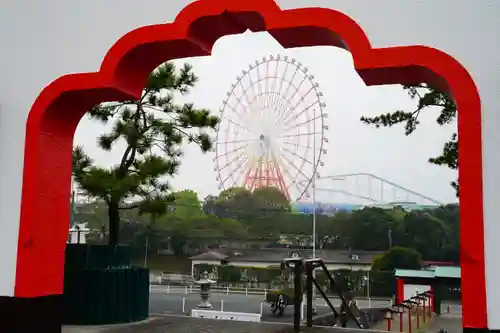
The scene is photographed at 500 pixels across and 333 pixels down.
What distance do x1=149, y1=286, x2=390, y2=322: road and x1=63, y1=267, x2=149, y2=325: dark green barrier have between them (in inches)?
184

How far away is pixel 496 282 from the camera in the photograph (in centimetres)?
281

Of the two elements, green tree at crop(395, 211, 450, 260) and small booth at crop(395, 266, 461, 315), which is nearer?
small booth at crop(395, 266, 461, 315)

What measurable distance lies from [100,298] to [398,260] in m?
12.4

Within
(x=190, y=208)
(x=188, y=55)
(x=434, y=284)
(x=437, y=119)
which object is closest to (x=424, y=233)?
(x=434, y=284)

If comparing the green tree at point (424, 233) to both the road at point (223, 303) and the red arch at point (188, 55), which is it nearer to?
the road at point (223, 303)

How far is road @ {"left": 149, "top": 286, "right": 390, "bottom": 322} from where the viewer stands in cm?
1316

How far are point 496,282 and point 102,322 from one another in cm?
544

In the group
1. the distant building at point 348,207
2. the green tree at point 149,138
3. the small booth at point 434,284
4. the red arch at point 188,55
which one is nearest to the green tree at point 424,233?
the distant building at point 348,207

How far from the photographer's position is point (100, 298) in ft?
23.4

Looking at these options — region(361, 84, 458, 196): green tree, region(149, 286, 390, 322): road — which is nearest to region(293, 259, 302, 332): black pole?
region(361, 84, 458, 196): green tree

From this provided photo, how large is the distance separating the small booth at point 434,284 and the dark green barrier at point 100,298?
7.47m

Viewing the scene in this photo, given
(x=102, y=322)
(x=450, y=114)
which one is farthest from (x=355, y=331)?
(x=102, y=322)

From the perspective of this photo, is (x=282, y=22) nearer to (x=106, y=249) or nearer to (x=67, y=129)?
(x=67, y=129)

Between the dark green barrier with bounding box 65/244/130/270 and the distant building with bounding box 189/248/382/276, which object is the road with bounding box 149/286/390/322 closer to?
the distant building with bounding box 189/248/382/276
